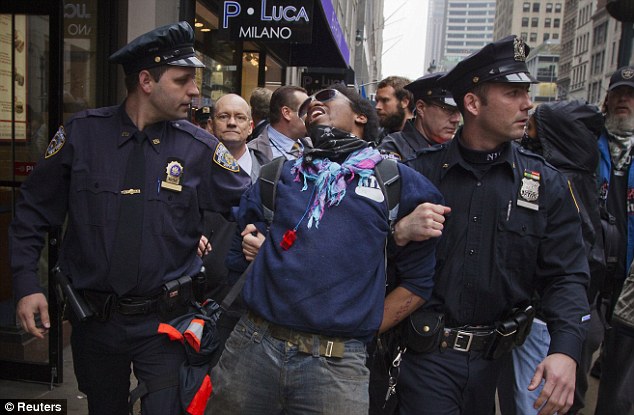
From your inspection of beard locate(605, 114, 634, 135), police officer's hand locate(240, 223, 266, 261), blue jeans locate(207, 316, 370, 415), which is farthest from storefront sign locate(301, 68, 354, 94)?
blue jeans locate(207, 316, 370, 415)

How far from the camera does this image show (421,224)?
2.24 meters

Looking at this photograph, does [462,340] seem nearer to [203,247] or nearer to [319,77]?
[203,247]

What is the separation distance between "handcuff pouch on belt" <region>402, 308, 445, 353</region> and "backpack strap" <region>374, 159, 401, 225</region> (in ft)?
1.76

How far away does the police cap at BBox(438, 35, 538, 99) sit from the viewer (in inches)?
105

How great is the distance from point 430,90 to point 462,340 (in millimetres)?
2426

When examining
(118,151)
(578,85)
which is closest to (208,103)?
(118,151)

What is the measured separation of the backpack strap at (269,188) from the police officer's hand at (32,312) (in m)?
1.21

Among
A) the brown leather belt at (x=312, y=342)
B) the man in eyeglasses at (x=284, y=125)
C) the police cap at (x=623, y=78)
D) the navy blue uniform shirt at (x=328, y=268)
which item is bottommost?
the brown leather belt at (x=312, y=342)

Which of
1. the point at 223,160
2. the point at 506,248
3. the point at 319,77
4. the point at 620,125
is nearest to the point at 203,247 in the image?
the point at 223,160

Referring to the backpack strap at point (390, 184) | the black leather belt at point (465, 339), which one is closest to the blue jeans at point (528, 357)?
the black leather belt at point (465, 339)

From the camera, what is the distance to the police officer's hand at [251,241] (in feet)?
7.86

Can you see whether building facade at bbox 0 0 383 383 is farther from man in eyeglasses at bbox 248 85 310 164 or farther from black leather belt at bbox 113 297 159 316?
black leather belt at bbox 113 297 159 316

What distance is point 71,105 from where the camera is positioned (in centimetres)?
523

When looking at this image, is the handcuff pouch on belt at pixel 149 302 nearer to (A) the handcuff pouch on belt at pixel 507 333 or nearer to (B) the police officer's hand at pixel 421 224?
(B) the police officer's hand at pixel 421 224
